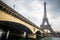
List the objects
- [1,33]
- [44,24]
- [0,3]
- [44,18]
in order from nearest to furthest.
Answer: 1. [0,3]
2. [1,33]
3. [44,18]
4. [44,24]

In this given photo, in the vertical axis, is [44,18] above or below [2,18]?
above

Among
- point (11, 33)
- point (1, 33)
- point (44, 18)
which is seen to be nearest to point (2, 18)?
point (1, 33)

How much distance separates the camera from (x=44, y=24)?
345ft

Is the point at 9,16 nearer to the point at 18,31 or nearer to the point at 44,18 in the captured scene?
the point at 18,31

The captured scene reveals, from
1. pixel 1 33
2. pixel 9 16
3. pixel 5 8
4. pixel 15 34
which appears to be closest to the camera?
pixel 5 8

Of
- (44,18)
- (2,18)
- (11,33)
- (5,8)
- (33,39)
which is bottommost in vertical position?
(33,39)

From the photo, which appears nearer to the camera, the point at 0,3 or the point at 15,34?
the point at 0,3

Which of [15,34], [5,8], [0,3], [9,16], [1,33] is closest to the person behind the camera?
[0,3]

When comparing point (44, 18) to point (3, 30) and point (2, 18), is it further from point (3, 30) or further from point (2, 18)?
point (2, 18)

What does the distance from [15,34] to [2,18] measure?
24693 millimetres

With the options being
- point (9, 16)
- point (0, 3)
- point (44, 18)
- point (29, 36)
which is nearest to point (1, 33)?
point (29, 36)

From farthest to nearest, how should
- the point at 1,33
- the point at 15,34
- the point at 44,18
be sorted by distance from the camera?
1. the point at 44,18
2. the point at 15,34
3. the point at 1,33

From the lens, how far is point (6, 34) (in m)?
34.8

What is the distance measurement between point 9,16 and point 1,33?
1602 cm
